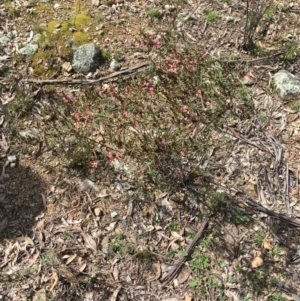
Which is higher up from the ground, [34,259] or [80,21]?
[80,21]

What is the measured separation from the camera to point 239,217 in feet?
14.9

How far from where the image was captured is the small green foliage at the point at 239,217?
14.9ft

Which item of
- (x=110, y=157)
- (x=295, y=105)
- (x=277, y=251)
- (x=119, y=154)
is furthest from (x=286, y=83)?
(x=110, y=157)

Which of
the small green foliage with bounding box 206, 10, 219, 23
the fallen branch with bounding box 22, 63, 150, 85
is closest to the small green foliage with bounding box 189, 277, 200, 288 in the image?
the fallen branch with bounding box 22, 63, 150, 85

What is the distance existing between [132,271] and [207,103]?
2.25m

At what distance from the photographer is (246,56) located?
568cm

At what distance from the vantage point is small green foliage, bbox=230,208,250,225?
4.54m

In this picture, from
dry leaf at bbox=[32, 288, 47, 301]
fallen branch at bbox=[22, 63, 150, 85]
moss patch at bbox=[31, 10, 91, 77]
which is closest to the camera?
dry leaf at bbox=[32, 288, 47, 301]

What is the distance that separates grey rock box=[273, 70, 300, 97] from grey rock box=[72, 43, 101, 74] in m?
2.42

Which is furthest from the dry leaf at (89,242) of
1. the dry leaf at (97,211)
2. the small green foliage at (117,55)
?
the small green foliage at (117,55)

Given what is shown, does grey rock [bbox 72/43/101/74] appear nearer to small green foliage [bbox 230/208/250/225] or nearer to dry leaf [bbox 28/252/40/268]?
dry leaf [bbox 28/252/40/268]

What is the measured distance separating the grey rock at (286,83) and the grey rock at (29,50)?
3.32m

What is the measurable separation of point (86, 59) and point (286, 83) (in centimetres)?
266

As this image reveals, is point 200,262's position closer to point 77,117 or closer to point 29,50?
point 77,117
